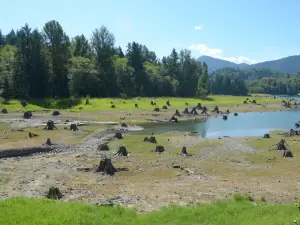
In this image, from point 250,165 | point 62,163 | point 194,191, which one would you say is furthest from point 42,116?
point 194,191

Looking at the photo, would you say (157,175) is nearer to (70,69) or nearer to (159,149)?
(159,149)

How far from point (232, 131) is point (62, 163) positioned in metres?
41.4

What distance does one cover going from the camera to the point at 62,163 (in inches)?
1405

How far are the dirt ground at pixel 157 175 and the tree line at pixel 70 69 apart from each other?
214 ft

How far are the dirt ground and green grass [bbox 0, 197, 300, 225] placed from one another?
4.43m

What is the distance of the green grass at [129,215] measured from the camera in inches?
557

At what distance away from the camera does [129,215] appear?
16812mm

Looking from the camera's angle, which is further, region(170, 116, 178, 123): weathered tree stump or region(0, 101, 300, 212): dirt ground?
region(170, 116, 178, 123): weathered tree stump

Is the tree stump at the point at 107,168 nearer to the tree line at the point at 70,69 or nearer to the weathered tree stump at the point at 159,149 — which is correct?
the weathered tree stump at the point at 159,149

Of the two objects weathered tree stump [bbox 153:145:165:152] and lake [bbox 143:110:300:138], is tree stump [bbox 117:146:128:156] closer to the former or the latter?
weathered tree stump [bbox 153:145:165:152]

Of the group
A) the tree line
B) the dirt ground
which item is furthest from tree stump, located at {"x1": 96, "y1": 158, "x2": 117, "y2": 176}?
the tree line

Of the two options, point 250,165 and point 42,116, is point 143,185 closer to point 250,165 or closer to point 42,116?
point 250,165

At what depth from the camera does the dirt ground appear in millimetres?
24625

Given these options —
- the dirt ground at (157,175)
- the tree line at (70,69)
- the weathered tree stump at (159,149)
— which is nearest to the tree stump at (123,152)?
the dirt ground at (157,175)
